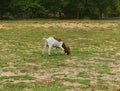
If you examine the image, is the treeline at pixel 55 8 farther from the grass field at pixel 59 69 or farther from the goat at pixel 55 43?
the goat at pixel 55 43

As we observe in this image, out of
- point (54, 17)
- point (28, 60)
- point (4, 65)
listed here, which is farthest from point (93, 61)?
point (54, 17)

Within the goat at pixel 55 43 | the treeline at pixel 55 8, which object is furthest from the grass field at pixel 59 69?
the treeline at pixel 55 8

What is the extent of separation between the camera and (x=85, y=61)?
14.5m

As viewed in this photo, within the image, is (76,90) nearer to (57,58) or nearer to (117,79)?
(117,79)

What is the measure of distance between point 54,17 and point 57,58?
3161 centimetres

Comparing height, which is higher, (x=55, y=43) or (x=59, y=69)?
(x=55, y=43)

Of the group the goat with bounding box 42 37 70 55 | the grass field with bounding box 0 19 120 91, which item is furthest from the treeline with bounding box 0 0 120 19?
the goat with bounding box 42 37 70 55

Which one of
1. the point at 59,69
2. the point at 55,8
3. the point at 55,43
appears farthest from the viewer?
the point at 55,8

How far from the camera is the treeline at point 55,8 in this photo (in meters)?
44.2

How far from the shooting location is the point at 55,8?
149 ft

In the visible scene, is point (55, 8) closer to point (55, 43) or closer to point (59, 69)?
point (55, 43)

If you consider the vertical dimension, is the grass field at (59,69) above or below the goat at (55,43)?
below

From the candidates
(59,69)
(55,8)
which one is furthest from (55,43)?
(55,8)

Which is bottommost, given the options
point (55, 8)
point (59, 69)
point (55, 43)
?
point (59, 69)
